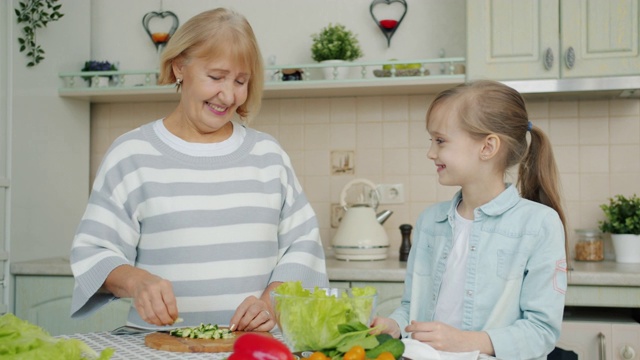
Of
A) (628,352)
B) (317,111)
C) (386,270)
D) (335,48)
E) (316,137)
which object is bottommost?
(628,352)

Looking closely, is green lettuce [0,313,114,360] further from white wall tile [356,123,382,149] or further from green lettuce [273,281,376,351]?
white wall tile [356,123,382,149]

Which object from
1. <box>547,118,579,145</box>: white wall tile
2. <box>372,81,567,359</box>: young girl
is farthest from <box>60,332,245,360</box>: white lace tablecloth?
<box>547,118,579,145</box>: white wall tile

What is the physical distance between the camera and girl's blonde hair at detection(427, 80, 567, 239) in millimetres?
1423

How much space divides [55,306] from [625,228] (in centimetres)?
198

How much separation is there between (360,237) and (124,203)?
131 cm

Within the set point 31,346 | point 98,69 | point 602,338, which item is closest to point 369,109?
point 98,69

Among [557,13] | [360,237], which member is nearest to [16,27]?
[360,237]

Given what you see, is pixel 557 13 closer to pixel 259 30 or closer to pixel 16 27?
pixel 259 30

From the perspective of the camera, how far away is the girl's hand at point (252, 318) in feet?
4.20

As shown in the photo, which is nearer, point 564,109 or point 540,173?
point 540,173

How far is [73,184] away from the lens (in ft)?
9.89

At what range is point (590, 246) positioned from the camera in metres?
2.65

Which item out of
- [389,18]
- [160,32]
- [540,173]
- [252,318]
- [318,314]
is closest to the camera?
[318,314]

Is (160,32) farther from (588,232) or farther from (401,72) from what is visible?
(588,232)
